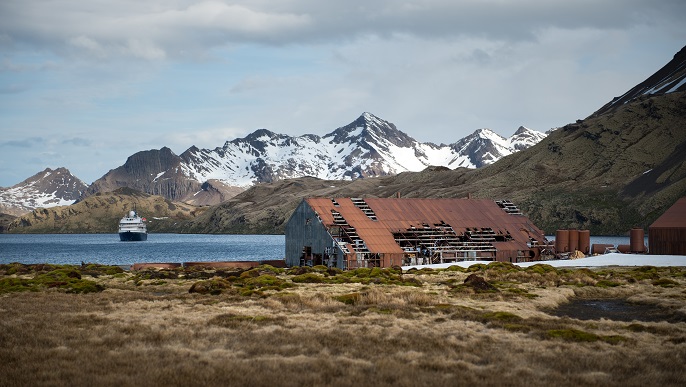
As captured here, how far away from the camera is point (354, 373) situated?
80.3ft

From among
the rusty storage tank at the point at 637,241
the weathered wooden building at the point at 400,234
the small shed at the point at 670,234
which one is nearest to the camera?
the weathered wooden building at the point at 400,234

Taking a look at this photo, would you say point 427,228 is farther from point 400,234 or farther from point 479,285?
point 479,285

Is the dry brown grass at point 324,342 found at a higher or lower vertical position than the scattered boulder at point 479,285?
lower

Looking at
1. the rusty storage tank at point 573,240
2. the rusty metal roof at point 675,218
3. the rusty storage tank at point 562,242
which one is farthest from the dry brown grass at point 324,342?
the rusty storage tank at point 573,240

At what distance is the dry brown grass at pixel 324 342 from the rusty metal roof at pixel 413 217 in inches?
1480

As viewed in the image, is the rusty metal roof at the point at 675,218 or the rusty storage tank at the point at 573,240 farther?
the rusty storage tank at the point at 573,240

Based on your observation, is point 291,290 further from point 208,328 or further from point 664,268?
point 664,268

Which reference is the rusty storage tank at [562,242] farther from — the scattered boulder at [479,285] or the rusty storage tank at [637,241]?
the scattered boulder at [479,285]

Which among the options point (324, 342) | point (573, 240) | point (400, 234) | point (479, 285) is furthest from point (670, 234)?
point (324, 342)

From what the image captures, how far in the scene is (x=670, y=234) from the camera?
103250 mm

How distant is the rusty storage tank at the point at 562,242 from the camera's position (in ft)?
381

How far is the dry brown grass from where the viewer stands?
24312mm

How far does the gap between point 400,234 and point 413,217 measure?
15.4 feet

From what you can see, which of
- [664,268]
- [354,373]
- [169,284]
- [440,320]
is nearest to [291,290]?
[169,284]
